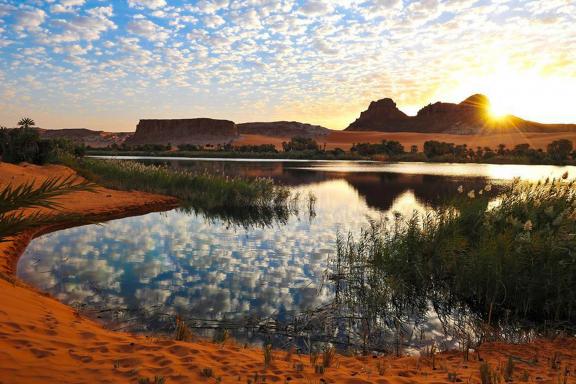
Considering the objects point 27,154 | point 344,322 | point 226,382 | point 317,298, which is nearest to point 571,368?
point 344,322

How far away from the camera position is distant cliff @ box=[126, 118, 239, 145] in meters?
178

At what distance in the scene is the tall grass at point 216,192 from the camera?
830 inches

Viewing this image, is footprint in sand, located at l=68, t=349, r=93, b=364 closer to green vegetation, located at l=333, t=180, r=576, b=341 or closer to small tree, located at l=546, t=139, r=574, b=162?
green vegetation, located at l=333, t=180, r=576, b=341

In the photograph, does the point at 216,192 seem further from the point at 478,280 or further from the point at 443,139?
the point at 443,139

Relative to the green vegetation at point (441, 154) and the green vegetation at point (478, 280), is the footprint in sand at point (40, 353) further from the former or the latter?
the green vegetation at point (441, 154)

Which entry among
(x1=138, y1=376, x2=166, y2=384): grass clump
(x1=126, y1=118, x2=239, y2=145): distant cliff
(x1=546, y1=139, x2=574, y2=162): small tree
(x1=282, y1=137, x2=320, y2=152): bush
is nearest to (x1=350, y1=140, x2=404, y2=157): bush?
(x1=282, y1=137, x2=320, y2=152): bush

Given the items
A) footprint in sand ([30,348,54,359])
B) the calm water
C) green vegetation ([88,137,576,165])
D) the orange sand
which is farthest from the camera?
the orange sand

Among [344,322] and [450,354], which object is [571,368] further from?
[344,322]

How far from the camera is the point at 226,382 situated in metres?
4.63

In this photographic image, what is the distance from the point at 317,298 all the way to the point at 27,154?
93.6 ft

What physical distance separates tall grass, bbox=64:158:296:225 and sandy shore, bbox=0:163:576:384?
12564 mm

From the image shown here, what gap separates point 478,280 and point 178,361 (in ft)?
21.1

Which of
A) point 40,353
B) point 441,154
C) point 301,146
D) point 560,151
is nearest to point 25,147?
point 40,353

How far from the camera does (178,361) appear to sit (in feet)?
16.9
